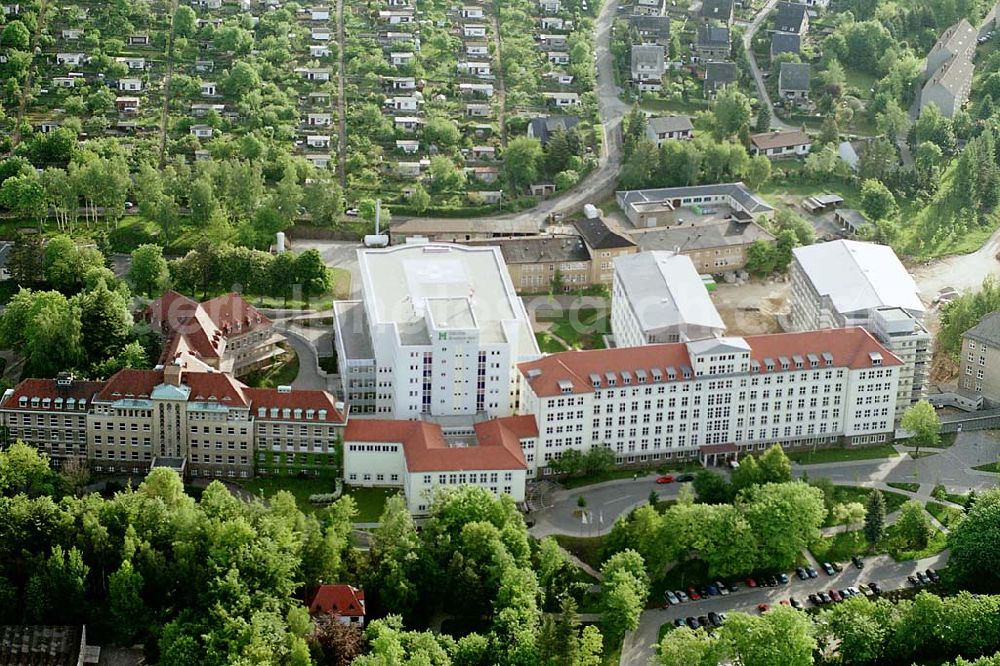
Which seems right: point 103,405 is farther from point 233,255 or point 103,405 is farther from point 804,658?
point 804,658

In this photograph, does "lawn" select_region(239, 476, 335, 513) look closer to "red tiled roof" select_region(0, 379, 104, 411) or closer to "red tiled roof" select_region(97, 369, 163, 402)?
"red tiled roof" select_region(97, 369, 163, 402)

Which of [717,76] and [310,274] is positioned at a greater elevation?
[717,76]

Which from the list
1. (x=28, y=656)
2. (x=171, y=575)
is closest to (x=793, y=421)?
(x=171, y=575)

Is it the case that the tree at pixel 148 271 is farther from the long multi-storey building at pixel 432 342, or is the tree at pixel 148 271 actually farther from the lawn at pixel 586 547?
the lawn at pixel 586 547

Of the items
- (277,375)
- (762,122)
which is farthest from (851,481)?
(762,122)

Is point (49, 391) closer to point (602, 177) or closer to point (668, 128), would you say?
point (602, 177)

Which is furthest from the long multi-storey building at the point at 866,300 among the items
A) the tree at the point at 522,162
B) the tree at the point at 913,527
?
the tree at the point at 522,162
